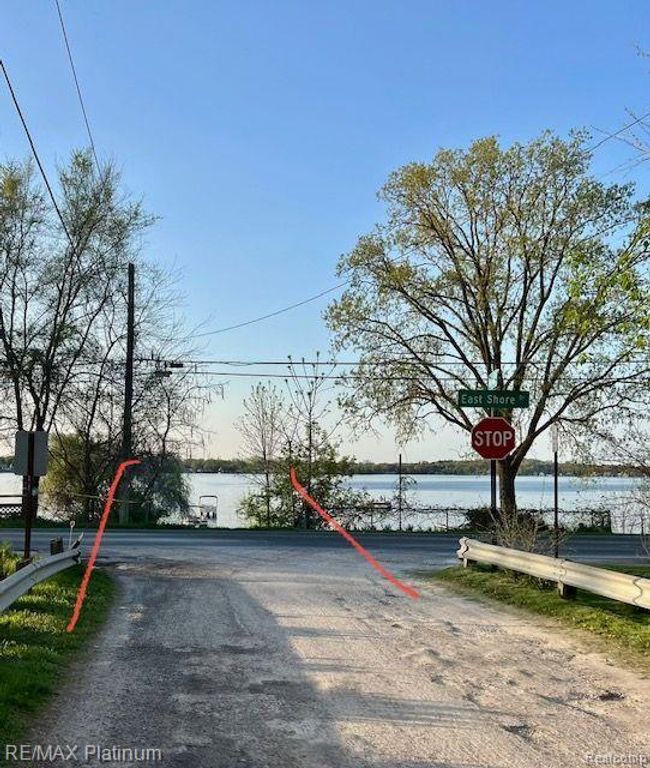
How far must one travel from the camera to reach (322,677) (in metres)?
6.98

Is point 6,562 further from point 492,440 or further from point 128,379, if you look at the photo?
point 128,379

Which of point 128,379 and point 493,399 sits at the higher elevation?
point 128,379

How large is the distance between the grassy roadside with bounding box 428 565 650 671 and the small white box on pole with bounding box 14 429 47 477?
740 centimetres

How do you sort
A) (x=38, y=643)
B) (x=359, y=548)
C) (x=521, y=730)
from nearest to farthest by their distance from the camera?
(x=521, y=730) → (x=38, y=643) → (x=359, y=548)

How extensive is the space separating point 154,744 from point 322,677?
209 centimetres

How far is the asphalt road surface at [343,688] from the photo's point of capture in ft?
17.0

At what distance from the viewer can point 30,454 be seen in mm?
13938

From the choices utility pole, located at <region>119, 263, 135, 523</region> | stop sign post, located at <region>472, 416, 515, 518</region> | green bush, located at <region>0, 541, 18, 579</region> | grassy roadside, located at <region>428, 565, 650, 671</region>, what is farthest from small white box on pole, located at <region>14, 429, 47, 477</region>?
utility pole, located at <region>119, 263, 135, 523</region>

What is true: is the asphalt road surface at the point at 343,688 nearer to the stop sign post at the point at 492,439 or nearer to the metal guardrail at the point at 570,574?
the metal guardrail at the point at 570,574

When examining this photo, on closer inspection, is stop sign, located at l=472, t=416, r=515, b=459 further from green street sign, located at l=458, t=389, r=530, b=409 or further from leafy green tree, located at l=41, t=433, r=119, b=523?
leafy green tree, located at l=41, t=433, r=119, b=523

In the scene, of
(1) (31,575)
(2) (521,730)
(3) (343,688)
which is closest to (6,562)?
(1) (31,575)

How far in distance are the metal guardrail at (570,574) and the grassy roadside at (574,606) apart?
0.20 m

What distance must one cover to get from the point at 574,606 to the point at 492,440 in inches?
183

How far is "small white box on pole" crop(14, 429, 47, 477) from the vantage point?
1389cm
